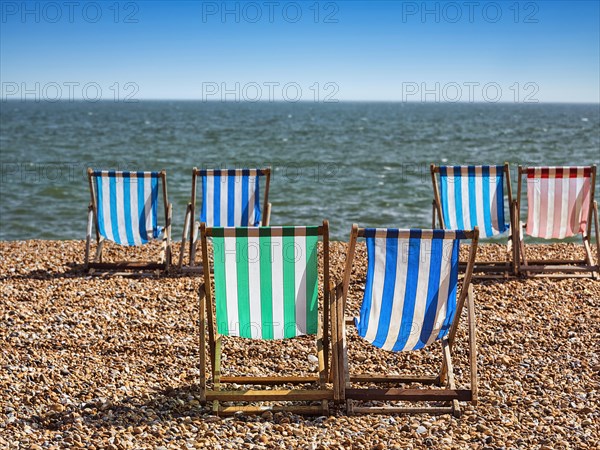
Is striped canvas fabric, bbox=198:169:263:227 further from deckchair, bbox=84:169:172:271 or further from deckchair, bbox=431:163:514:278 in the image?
deckchair, bbox=431:163:514:278

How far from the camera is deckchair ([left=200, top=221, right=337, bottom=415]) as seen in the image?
139 inches

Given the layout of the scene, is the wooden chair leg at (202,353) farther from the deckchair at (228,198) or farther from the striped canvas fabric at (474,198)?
the striped canvas fabric at (474,198)

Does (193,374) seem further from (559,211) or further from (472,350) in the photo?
(559,211)

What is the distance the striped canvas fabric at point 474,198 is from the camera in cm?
631

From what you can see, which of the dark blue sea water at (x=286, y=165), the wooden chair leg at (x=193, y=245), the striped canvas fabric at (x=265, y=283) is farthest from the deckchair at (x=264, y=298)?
the dark blue sea water at (x=286, y=165)

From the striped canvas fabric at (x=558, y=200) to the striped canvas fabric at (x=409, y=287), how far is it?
3011 millimetres

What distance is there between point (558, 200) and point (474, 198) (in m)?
0.80

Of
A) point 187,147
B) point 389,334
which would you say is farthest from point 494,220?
point 187,147

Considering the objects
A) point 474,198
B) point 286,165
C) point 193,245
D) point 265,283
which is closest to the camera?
point 265,283

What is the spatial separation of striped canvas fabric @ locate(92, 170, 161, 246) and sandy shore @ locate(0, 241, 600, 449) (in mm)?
579

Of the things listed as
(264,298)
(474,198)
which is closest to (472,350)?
(264,298)

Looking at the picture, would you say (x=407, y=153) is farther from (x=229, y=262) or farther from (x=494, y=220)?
(x=229, y=262)

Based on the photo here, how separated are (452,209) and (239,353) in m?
2.81

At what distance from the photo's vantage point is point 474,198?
6344mm
